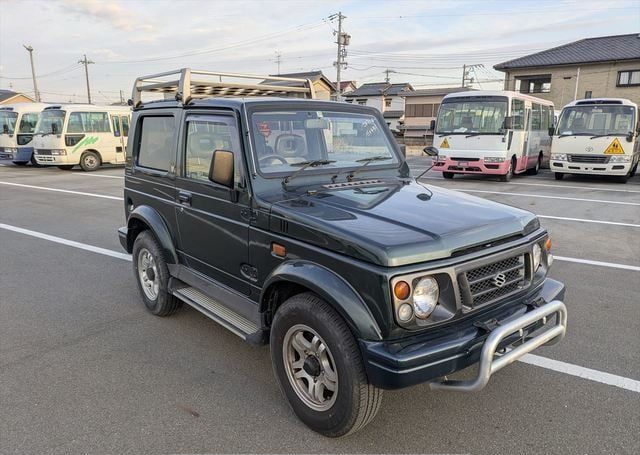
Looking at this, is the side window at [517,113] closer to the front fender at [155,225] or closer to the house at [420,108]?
the front fender at [155,225]

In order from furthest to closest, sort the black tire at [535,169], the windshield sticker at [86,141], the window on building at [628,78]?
the window on building at [628,78], the windshield sticker at [86,141], the black tire at [535,169]

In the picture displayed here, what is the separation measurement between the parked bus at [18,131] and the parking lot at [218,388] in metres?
17.0

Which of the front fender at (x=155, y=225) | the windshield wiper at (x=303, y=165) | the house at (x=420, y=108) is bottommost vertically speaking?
the front fender at (x=155, y=225)

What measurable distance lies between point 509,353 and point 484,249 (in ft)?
1.90

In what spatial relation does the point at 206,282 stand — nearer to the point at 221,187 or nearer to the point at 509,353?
the point at 221,187

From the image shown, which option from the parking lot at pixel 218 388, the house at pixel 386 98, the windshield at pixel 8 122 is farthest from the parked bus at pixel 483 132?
the house at pixel 386 98

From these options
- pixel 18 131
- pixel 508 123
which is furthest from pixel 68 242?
pixel 18 131

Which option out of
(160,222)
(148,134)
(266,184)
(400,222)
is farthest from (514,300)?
(148,134)

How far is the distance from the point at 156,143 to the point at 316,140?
5.50 ft

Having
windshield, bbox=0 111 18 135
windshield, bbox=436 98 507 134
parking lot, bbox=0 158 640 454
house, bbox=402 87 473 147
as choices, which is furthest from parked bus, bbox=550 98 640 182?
house, bbox=402 87 473 147

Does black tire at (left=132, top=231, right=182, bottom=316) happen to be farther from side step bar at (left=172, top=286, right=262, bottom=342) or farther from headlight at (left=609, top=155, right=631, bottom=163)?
headlight at (left=609, top=155, right=631, bottom=163)

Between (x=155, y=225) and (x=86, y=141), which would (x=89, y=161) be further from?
(x=155, y=225)

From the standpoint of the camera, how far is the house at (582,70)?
1337 inches

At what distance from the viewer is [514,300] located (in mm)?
2867
